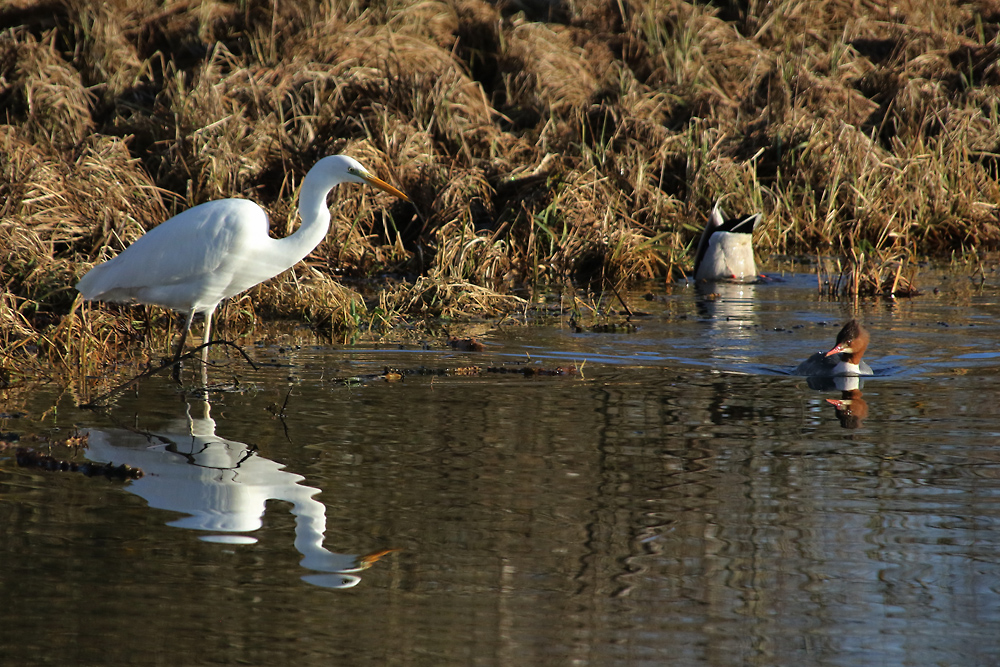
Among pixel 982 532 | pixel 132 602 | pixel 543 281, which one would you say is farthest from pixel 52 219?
pixel 982 532

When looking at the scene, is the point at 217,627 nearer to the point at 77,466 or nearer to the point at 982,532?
the point at 77,466

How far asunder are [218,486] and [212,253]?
243cm

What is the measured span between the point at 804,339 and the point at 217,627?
18.2 feet

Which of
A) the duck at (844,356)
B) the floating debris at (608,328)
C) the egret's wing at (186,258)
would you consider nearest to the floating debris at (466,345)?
the floating debris at (608,328)

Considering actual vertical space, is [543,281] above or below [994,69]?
below

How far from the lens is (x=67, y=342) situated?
6754 millimetres

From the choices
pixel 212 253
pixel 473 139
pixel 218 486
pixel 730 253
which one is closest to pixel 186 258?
pixel 212 253

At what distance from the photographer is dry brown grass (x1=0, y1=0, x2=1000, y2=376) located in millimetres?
8938

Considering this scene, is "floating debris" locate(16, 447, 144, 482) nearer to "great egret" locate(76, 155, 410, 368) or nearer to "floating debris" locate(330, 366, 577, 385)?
"great egret" locate(76, 155, 410, 368)

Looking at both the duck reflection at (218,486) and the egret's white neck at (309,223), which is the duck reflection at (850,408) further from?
the egret's white neck at (309,223)

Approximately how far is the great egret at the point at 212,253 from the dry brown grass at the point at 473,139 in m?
0.42

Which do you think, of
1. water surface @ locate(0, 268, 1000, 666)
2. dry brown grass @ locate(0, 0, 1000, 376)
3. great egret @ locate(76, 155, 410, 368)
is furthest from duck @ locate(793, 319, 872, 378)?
dry brown grass @ locate(0, 0, 1000, 376)

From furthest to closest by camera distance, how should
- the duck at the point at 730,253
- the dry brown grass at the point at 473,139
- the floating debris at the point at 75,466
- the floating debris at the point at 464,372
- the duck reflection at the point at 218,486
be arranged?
the duck at the point at 730,253, the dry brown grass at the point at 473,139, the floating debris at the point at 464,372, the floating debris at the point at 75,466, the duck reflection at the point at 218,486

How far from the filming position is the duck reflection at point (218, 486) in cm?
367
